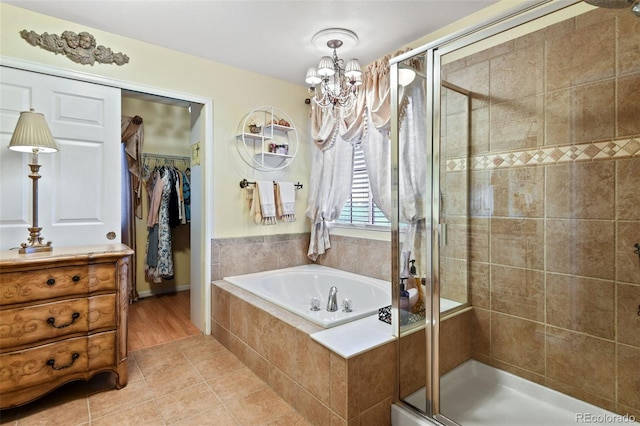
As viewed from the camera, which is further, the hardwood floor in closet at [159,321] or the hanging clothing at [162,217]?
the hanging clothing at [162,217]

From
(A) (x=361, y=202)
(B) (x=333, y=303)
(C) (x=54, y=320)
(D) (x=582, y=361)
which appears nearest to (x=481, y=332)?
(D) (x=582, y=361)

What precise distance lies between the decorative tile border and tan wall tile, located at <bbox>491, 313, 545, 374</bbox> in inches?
38.1

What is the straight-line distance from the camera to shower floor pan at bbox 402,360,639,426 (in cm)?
172

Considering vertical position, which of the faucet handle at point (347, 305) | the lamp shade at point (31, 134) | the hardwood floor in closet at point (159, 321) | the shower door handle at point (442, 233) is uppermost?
the lamp shade at point (31, 134)

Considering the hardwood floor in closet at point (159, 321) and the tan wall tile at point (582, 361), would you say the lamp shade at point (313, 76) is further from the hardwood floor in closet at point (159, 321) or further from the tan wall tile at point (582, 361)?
the hardwood floor in closet at point (159, 321)

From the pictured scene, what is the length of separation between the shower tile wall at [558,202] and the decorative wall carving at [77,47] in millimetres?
2341

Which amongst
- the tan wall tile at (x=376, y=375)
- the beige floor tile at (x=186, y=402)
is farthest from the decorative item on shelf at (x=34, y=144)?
the tan wall tile at (x=376, y=375)

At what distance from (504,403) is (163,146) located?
4.16m

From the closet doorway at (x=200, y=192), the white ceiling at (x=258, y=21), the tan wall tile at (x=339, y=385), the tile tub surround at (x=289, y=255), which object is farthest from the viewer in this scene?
the tile tub surround at (x=289, y=255)

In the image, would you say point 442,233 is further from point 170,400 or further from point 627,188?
point 170,400

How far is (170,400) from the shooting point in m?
1.95

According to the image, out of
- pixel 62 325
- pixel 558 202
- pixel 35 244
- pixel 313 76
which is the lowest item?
pixel 62 325

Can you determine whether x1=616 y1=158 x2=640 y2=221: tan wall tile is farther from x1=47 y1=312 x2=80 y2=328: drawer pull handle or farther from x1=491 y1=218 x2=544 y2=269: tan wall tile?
x1=47 y1=312 x2=80 y2=328: drawer pull handle

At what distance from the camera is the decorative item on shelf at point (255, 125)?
10.1 ft
